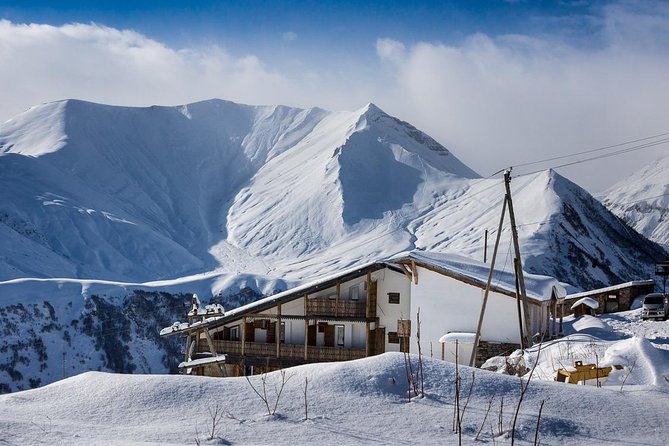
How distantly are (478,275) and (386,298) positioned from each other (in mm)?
4243

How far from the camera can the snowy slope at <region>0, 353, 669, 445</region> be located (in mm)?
8227

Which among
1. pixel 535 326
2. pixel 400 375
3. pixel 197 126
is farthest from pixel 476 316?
pixel 197 126

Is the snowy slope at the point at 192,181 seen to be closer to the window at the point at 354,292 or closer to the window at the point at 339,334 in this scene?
the window at the point at 339,334

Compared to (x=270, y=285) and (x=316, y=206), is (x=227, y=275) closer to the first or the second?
(x=270, y=285)

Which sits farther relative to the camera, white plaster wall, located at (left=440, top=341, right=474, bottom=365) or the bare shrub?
white plaster wall, located at (left=440, top=341, right=474, bottom=365)

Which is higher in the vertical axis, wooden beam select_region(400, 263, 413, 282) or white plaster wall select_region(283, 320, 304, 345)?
wooden beam select_region(400, 263, 413, 282)

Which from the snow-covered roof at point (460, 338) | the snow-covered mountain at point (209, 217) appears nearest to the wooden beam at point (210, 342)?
the snow-covered roof at point (460, 338)

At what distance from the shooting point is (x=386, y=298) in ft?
113

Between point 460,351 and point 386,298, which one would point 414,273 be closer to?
point 386,298

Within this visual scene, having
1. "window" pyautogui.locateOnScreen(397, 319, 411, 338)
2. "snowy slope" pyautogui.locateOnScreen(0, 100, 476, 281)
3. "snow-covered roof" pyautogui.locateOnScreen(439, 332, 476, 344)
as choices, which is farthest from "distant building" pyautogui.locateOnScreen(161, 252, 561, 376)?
"snowy slope" pyautogui.locateOnScreen(0, 100, 476, 281)

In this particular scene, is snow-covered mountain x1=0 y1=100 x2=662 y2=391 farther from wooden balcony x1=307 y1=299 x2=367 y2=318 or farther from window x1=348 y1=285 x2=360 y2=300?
window x1=348 y1=285 x2=360 y2=300

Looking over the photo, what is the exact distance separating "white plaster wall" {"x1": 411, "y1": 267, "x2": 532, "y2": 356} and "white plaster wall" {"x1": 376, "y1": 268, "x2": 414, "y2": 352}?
1.25 metres

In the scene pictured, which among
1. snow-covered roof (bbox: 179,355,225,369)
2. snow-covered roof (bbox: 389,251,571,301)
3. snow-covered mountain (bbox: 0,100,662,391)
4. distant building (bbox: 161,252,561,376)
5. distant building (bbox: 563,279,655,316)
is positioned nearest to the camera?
snow-covered roof (bbox: 389,251,571,301)

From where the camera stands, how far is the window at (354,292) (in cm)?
3492
